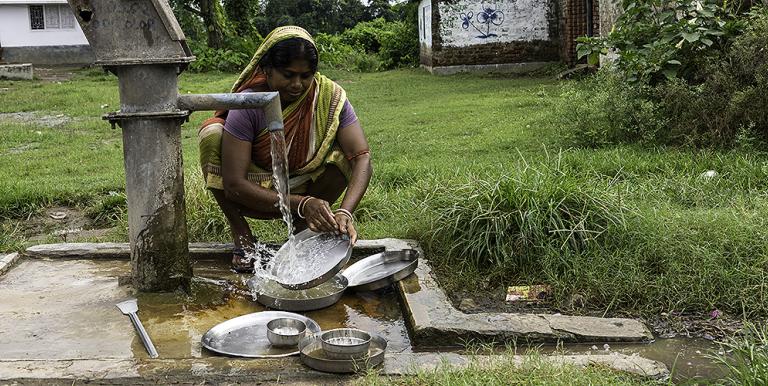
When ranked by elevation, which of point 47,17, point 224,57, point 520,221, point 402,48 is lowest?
point 520,221

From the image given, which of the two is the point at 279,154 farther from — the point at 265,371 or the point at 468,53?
the point at 468,53

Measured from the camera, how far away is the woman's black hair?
11.4 ft

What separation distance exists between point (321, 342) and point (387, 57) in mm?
20291

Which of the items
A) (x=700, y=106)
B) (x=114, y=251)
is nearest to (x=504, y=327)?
(x=114, y=251)

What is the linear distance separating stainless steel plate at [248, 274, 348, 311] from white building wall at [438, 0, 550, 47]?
573 inches

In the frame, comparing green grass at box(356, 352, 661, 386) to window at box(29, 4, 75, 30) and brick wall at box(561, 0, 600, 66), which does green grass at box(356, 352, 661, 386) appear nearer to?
brick wall at box(561, 0, 600, 66)

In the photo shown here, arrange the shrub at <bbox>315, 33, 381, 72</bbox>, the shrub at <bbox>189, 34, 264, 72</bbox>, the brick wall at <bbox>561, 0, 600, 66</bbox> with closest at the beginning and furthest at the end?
the brick wall at <bbox>561, 0, 600, 66</bbox> → the shrub at <bbox>189, 34, 264, 72</bbox> → the shrub at <bbox>315, 33, 381, 72</bbox>

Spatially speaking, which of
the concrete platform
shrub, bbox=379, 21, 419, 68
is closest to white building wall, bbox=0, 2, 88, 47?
shrub, bbox=379, 21, 419, 68

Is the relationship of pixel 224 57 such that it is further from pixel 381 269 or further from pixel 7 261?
pixel 381 269

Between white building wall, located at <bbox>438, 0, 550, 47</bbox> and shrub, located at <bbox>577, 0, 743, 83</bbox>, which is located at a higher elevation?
white building wall, located at <bbox>438, 0, 550, 47</bbox>

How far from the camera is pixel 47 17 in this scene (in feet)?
87.4

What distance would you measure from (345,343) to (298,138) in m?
1.29

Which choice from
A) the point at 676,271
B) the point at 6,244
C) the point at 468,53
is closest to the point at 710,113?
the point at 676,271

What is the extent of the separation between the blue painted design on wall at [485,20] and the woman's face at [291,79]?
14.3 meters
